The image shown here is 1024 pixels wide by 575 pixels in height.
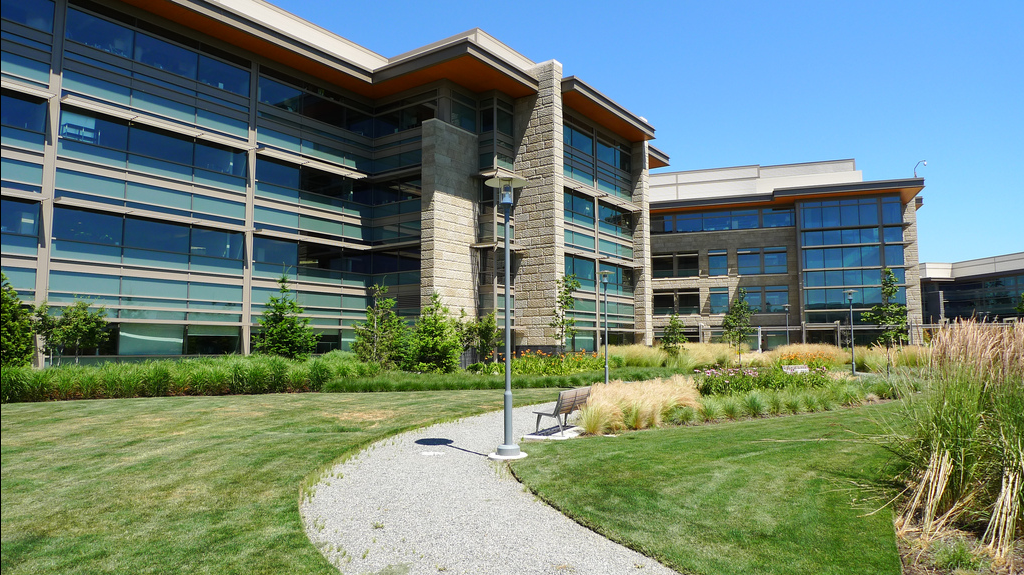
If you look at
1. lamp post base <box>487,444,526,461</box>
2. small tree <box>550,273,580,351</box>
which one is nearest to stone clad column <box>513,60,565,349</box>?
small tree <box>550,273,580,351</box>

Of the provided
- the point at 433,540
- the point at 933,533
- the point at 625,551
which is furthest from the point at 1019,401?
the point at 433,540

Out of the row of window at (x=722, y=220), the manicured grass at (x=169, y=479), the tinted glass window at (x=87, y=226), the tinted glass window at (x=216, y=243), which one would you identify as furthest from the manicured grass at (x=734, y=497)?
the row of window at (x=722, y=220)

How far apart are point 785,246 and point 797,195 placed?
443cm

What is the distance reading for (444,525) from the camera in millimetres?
7395

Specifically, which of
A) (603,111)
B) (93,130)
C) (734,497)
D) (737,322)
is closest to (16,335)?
(93,130)

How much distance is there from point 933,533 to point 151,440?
39.2 ft

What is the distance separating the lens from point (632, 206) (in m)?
42.2

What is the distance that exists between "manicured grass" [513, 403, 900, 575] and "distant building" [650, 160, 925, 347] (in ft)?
144

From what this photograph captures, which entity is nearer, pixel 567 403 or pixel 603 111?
pixel 567 403

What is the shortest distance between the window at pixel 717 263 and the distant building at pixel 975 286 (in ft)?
99.1

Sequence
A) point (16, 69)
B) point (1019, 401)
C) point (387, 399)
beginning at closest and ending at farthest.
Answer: point (1019, 401), point (387, 399), point (16, 69)

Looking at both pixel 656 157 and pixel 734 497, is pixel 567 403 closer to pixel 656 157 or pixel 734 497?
pixel 734 497

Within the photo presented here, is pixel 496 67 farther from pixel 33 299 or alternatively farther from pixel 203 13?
pixel 33 299

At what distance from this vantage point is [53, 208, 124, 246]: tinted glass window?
2436 centimetres
